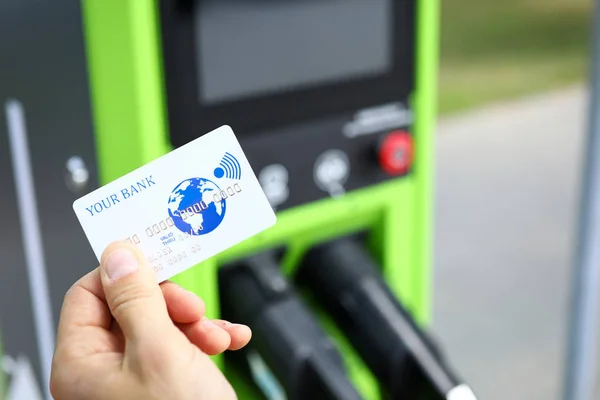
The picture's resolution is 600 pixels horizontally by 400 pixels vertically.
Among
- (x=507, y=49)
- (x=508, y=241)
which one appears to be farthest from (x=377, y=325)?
(x=507, y=49)

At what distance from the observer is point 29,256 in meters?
0.97

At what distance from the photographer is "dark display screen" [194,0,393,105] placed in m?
0.94

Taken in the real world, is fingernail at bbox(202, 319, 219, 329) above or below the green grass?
above

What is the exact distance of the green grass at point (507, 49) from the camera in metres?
3.98

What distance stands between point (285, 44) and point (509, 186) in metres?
2.05

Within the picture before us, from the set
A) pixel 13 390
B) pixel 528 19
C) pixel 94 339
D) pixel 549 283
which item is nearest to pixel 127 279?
pixel 94 339

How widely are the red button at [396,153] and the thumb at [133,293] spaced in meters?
0.61

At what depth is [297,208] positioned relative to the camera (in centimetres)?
105

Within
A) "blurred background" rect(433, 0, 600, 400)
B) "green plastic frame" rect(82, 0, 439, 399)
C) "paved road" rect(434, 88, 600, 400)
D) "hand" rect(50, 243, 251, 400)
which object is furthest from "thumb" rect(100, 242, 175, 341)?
"paved road" rect(434, 88, 600, 400)

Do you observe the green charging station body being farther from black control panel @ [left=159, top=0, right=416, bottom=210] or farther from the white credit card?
the white credit card

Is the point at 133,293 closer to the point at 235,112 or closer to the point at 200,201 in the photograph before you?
the point at 200,201

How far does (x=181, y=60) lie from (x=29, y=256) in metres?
0.30

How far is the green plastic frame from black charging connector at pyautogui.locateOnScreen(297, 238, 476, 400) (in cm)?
4

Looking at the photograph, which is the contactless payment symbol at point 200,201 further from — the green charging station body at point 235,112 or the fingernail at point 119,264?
the green charging station body at point 235,112
